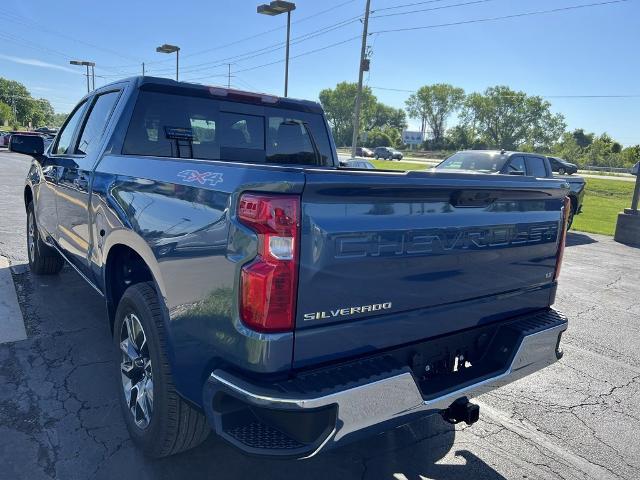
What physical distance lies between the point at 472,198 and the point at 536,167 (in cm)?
1081

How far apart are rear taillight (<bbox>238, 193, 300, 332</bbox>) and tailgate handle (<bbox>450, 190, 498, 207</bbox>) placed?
2.81ft

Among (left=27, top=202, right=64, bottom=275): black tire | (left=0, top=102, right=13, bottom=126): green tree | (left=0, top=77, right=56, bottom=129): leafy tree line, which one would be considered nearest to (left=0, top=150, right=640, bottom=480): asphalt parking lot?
(left=27, top=202, right=64, bottom=275): black tire

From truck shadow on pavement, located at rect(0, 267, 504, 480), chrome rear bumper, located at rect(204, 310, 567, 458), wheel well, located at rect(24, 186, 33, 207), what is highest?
wheel well, located at rect(24, 186, 33, 207)

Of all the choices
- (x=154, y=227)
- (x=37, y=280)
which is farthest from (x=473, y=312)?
(x=37, y=280)

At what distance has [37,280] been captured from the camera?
5738mm

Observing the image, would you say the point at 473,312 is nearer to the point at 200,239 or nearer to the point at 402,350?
the point at 402,350

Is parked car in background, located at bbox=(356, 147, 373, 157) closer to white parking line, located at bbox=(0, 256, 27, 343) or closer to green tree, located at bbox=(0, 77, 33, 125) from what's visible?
white parking line, located at bbox=(0, 256, 27, 343)

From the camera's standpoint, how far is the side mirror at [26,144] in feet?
15.6

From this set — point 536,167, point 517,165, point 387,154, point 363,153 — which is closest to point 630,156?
point 387,154

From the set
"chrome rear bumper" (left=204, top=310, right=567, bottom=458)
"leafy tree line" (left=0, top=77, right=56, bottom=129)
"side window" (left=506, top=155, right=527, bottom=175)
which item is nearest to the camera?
"chrome rear bumper" (left=204, top=310, right=567, bottom=458)

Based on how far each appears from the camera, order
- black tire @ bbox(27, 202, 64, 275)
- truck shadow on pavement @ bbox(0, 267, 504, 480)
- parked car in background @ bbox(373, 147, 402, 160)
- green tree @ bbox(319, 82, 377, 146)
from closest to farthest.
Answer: truck shadow on pavement @ bbox(0, 267, 504, 480)
black tire @ bbox(27, 202, 64, 275)
parked car in background @ bbox(373, 147, 402, 160)
green tree @ bbox(319, 82, 377, 146)

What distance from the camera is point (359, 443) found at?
2.99 m

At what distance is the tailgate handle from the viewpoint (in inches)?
91.7

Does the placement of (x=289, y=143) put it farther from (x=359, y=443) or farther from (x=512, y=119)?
(x=512, y=119)
